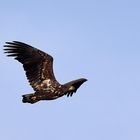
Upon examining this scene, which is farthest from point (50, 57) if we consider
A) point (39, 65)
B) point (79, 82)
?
point (79, 82)

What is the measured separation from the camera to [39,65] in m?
22.3

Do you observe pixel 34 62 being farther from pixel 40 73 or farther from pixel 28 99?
pixel 28 99

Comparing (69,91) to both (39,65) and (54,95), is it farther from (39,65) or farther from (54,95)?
(39,65)

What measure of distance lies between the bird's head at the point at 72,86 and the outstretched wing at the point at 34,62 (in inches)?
40.6

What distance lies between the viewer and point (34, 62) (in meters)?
22.2

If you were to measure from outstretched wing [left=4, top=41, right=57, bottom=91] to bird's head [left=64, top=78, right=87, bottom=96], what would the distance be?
1030 millimetres

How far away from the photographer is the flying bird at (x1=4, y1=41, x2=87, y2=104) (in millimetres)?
20984

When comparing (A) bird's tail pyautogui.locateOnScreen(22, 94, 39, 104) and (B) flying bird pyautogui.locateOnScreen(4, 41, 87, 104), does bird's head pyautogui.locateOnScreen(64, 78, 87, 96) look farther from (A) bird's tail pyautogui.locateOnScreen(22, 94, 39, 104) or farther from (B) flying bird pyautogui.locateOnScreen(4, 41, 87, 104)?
(A) bird's tail pyautogui.locateOnScreen(22, 94, 39, 104)

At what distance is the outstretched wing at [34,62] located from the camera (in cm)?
2170

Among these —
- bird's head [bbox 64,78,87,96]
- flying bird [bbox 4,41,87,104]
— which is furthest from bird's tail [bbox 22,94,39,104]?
bird's head [bbox 64,78,87,96]

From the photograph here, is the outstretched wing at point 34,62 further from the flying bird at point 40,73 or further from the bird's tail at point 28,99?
the bird's tail at point 28,99

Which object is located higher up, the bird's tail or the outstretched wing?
the outstretched wing

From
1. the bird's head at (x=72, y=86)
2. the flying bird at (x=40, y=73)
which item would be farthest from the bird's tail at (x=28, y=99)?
the bird's head at (x=72, y=86)

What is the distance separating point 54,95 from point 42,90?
0.81 meters
